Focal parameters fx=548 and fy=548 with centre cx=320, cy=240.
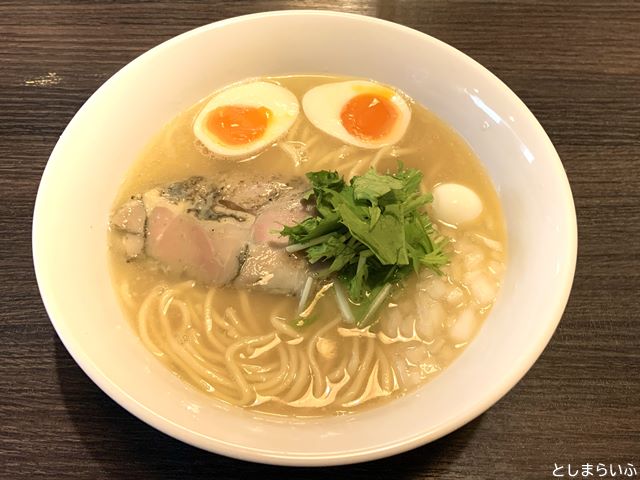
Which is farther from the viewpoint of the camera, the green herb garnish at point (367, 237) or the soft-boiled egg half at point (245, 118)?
the soft-boiled egg half at point (245, 118)

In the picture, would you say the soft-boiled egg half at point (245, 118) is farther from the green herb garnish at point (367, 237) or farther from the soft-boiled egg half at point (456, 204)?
the soft-boiled egg half at point (456, 204)

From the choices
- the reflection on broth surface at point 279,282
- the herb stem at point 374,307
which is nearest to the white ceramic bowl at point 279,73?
the reflection on broth surface at point 279,282

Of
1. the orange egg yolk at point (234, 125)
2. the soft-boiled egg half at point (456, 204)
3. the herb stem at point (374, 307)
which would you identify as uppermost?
the orange egg yolk at point (234, 125)

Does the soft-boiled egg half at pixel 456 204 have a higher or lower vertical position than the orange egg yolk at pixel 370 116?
lower

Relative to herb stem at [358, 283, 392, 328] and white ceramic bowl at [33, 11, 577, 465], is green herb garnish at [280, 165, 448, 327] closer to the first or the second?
herb stem at [358, 283, 392, 328]

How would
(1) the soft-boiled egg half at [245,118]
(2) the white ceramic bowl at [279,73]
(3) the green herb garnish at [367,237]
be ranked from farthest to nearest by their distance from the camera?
(1) the soft-boiled egg half at [245,118]
(3) the green herb garnish at [367,237]
(2) the white ceramic bowl at [279,73]

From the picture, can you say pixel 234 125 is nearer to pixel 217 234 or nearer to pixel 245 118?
pixel 245 118
